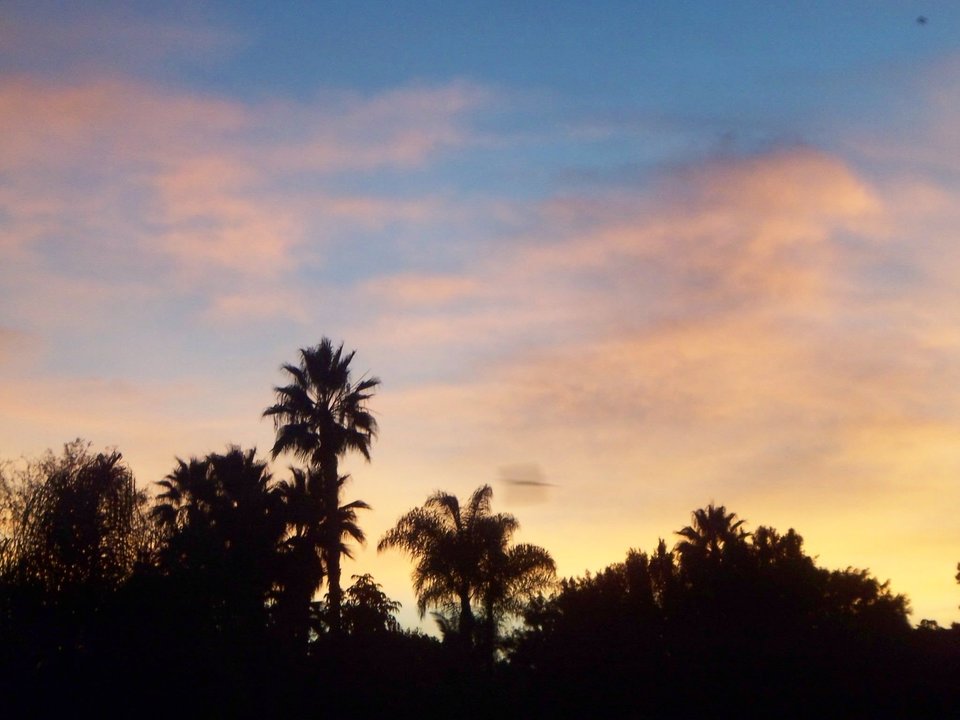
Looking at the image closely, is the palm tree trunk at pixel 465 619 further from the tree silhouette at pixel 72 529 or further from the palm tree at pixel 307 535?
the tree silhouette at pixel 72 529

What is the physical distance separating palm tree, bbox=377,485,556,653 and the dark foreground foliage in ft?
9.38

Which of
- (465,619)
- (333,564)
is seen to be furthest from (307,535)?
(465,619)

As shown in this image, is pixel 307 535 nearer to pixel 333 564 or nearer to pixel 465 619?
pixel 333 564

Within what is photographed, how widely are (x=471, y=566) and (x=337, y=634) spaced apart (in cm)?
700

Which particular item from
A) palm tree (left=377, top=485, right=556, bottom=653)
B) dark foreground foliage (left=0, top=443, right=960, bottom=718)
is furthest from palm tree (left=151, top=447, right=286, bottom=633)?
palm tree (left=377, top=485, right=556, bottom=653)

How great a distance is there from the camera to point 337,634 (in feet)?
133

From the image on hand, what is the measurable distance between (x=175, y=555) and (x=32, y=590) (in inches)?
182

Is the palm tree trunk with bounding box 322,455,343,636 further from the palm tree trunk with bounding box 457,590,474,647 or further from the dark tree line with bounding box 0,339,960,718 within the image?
the palm tree trunk with bounding box 457,590,474,647

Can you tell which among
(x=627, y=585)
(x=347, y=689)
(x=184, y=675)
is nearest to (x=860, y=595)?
(x=627, y=585)

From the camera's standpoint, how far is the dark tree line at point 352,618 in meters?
30.4

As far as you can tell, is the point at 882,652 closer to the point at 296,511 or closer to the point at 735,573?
the point at 735,573

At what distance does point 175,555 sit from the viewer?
3809 centimetres

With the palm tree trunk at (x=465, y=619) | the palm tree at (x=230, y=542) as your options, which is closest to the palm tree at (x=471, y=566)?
the palm tree trunk at (x=465, y=619)

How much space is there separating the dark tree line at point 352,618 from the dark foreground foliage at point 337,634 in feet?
0.22
